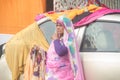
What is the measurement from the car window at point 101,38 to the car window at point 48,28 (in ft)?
2.71

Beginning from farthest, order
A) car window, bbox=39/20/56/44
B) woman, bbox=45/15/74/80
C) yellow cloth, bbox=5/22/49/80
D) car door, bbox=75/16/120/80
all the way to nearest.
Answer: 1. yellow cloth, bbox=5/22/49/80
2. car window, bbox=39/20/56/44
3. woman, bbox=45/15/74/80
4. car door, bbox=75/16/120/80

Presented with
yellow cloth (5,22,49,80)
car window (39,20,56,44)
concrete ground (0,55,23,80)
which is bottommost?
concrete ground (0,55,23,80)

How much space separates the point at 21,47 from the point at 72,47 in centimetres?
138

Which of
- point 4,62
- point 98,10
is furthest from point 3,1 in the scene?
→ point 98,10

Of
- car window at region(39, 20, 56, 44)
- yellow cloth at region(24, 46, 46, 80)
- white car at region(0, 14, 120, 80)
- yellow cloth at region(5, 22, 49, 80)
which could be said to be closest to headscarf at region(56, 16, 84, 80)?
white car at region(0, 14, 120, 80)

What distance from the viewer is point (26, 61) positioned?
7.31m

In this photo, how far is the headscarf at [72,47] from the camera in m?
6.20

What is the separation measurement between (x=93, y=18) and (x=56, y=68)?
88cm

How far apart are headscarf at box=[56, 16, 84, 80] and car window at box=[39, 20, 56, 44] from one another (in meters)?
0.74

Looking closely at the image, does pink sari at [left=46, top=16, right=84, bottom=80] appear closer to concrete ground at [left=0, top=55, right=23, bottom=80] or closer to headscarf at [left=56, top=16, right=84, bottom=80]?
headscarf at [left=56, top=16, right=84, bottom=80]

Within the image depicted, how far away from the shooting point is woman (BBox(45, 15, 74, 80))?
6371 millimetres

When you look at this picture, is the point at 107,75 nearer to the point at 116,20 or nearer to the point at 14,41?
the point at 116,20

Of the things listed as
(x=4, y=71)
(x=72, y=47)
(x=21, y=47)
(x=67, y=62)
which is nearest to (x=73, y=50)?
(x=72, y=47)

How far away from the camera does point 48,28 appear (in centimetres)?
730
